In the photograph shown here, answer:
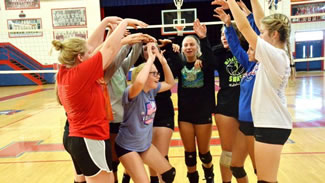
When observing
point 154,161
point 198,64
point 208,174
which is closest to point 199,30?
point 198,64

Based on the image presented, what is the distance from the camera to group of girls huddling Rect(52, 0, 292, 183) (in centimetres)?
189

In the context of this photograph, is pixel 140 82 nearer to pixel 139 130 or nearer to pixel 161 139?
pixel 139 130

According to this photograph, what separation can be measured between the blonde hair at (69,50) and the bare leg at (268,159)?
1487 mm

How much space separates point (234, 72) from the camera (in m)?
2.80

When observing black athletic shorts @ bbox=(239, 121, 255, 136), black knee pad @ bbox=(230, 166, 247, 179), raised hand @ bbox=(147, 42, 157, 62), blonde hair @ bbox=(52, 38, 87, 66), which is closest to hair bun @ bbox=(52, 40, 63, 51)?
blonde hair @ bbox=(52, 38, 87, 66)

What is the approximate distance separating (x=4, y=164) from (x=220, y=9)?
4117mm

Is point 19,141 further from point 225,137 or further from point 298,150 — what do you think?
point 298,150

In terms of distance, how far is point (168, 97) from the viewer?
3.08m

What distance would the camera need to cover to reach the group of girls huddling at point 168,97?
6.21ft

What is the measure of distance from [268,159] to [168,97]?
1.42 metres

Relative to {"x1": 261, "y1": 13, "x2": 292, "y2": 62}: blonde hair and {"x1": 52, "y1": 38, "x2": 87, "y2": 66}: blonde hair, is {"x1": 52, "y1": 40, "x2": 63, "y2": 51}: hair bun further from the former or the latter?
{"x1": 261, "y1": 13, "x2": 292, "y2": 62}: blonde hair

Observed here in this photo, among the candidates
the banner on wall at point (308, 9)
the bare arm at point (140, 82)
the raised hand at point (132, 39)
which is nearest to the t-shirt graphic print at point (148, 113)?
the bare arm at point (140, 82)

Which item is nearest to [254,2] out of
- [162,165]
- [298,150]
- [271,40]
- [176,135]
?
[271,40]

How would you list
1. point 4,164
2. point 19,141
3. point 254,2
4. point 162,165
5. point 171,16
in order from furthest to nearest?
point 171,16 < point 19,141 < point 4,164 < point 162,165 < point 254,2
